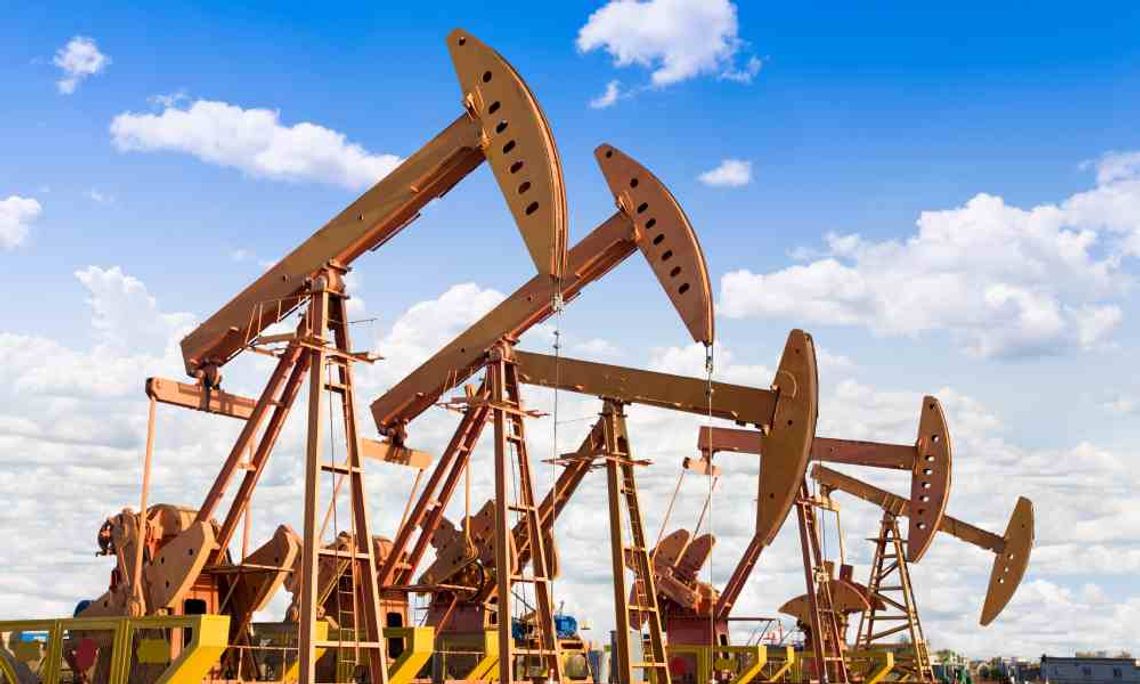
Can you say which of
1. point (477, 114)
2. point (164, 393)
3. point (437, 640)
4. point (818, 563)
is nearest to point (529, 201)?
point (477, 114)

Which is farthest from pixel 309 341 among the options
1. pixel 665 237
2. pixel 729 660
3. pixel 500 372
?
pixel 729 660

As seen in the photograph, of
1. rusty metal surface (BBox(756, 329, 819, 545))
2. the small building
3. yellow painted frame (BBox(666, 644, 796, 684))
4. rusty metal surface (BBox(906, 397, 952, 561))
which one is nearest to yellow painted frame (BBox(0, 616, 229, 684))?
rusty metal surface (BBox(756, 329, 819, 545))

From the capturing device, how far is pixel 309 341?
17.0 m

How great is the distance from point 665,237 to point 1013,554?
19.4 meters

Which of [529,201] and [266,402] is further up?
[529,201]

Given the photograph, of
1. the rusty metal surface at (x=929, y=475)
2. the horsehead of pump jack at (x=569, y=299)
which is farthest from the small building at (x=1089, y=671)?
the horsehead of pump jack at (x=569, y=299)

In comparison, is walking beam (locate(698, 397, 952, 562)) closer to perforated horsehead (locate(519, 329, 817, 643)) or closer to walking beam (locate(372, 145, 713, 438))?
perforated horsehead (locate(519, 329, 817, 643))

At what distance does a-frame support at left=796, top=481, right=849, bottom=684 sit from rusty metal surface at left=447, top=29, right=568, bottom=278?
1272 cm

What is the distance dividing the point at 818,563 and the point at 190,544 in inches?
583

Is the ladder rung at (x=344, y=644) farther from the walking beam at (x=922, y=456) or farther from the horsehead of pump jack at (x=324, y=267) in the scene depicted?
the walking beam at (x=922, y=456)

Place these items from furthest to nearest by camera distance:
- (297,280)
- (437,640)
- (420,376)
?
(437,640) < (420,376) < (297,280)

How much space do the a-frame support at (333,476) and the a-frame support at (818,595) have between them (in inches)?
514

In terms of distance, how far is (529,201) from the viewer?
17.2m

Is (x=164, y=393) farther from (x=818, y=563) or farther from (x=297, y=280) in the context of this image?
(x=818, y=563)
